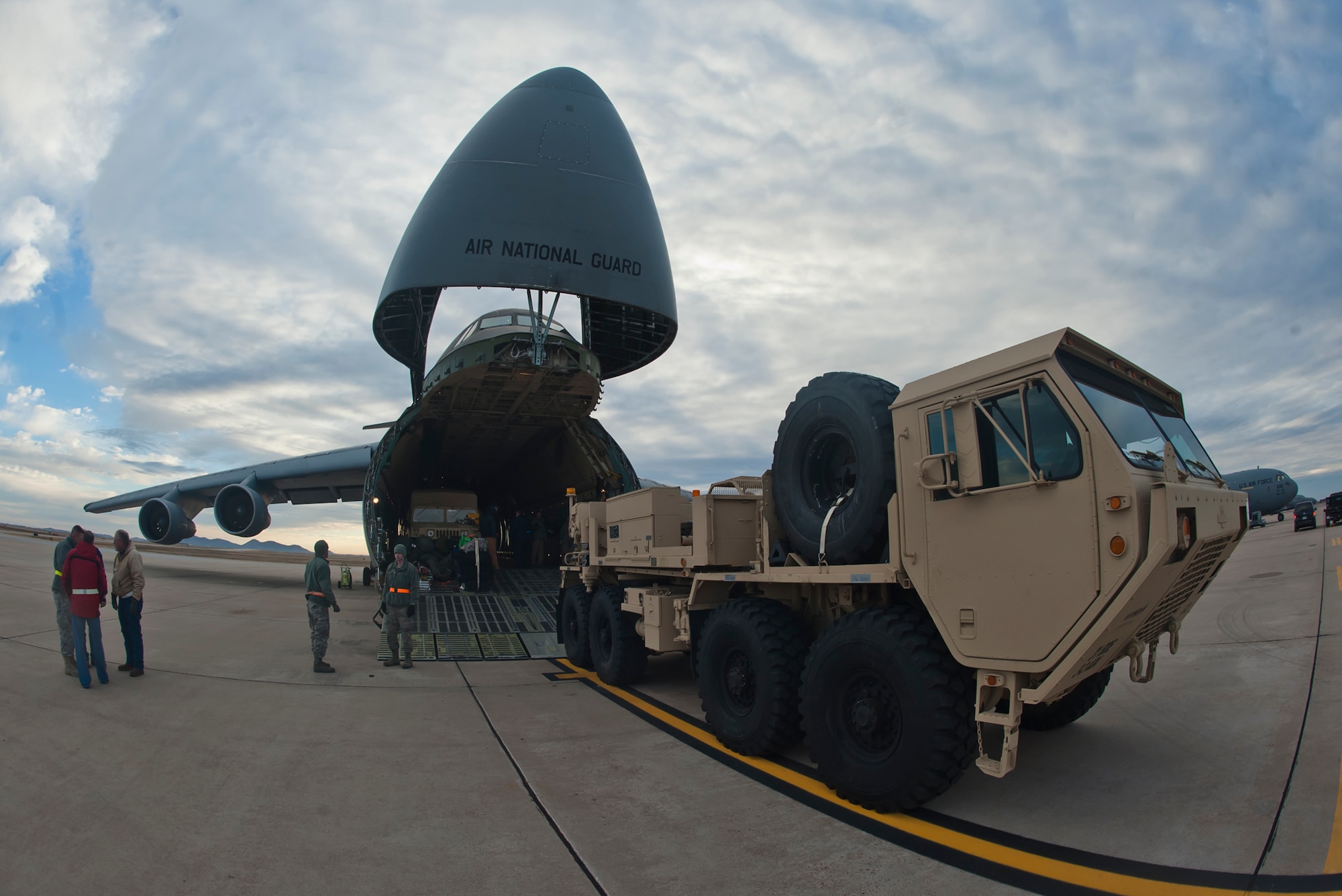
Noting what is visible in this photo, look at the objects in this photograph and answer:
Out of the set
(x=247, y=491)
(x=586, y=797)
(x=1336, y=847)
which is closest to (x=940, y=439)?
(x=1336, y=847)

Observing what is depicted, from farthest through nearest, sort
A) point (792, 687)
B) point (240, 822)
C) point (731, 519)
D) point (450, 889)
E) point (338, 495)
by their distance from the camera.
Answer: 1. point (338, 495)
2. point (731, 519)
3. point (792, 687)
4. point (240, 822)
5. point (450, 889)

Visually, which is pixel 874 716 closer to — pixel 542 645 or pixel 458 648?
pixel 542 645

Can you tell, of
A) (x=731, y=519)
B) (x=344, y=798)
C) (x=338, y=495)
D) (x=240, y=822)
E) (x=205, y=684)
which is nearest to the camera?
(x=240, y=822)

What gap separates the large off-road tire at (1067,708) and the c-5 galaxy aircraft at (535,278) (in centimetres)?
908

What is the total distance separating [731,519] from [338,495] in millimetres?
18901

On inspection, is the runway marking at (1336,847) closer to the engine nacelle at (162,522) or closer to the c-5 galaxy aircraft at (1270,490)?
the engine nacelle at (162,522)

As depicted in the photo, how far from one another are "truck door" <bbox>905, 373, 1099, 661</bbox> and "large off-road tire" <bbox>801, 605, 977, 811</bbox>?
0.24 metres

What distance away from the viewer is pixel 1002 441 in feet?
12.3

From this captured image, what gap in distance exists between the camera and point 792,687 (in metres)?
4.80

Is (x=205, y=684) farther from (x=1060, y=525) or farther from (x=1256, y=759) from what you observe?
(x=1256, y=759)

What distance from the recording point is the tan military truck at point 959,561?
3.31m

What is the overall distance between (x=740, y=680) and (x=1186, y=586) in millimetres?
2957

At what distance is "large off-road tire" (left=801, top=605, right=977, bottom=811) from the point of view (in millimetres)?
3594

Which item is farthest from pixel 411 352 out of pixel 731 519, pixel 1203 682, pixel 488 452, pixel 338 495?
pixel 1203 682
